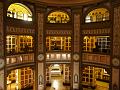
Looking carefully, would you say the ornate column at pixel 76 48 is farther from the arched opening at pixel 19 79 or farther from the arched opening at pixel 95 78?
the arched opening at pixel 19 79

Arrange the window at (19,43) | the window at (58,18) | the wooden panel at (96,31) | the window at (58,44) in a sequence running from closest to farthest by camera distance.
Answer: the wooden panel at (96,31) → the window at (19,43) → the window at (58,18) → the window at (58,44)

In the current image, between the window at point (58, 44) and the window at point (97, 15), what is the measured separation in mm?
2832

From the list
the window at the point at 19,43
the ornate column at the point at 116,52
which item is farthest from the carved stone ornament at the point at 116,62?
the window at the point at 19,43

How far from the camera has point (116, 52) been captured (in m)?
11.1

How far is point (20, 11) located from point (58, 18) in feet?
12.8

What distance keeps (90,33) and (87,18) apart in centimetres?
156

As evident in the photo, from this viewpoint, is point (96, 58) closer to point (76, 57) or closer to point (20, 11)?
point (76, 57)

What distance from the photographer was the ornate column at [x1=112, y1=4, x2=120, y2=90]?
432 inches

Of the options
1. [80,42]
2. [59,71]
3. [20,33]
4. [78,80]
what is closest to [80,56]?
[80,42]

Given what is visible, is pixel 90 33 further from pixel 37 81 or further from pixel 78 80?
pixel 37 81

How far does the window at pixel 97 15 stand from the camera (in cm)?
1307

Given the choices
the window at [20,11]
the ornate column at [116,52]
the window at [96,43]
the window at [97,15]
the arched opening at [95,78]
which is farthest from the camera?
the arched opening at [95,78]

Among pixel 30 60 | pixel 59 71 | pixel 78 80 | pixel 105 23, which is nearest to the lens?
pixel 105 23

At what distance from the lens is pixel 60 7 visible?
13.9 metres
